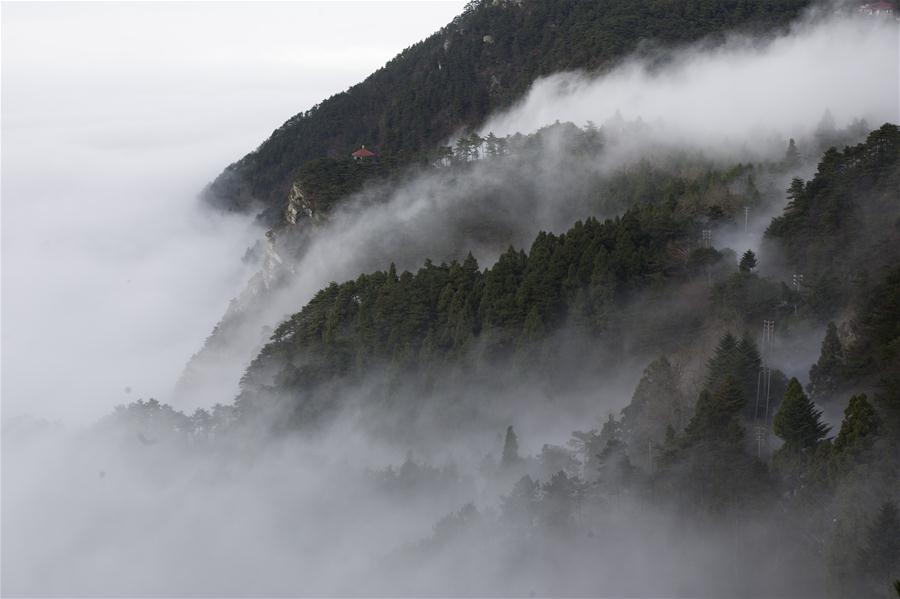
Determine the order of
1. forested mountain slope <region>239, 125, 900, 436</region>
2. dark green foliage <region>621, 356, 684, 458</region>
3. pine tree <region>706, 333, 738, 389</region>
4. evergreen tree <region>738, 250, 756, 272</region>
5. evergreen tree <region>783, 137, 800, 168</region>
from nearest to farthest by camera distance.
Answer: pine tree <region>706, 333, 738, 389</region> < dark green foliage <region>621, 356, 684, 458</region> < forested mountain slope <region>239, 125, 900, 436</region> < evergreen tree <region>738, 250, 756, 272</region> < evergreen tree <region>783, 137, 800, 168</region>

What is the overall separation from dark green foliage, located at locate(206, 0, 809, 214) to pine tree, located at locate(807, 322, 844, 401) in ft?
243

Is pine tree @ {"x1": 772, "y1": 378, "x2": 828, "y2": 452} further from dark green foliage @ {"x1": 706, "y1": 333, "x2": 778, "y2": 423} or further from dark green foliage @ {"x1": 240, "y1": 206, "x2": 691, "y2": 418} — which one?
dark green foliage @ {"x1": 240, "y1": 206, "x2": 691, "y2": 418}

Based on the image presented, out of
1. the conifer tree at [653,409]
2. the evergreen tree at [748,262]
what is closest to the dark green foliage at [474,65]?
the evergreen tree at [748,262]

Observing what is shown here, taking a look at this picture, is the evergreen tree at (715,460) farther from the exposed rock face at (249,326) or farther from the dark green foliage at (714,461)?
the exposed rock face at (249,326)

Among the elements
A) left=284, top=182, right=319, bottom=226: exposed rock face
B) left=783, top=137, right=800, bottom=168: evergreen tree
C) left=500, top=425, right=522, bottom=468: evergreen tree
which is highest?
left=284, top=182, right=319, bottom=226: exposed rock face

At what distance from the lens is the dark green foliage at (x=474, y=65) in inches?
4144

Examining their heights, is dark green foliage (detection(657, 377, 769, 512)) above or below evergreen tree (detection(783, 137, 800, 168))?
below

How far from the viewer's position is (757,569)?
30016 mm

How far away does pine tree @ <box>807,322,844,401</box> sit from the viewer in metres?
32.9

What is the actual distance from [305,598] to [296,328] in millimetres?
20847

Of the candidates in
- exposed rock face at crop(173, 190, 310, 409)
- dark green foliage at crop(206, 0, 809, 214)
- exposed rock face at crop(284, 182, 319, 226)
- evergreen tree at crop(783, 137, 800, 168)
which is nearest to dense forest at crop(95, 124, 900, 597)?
evergreen tree at crop(783, 137, 800, 168)

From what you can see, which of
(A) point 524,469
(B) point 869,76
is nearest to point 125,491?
(A) point 524,469

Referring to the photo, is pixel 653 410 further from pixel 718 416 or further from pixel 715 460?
pixel 715 460

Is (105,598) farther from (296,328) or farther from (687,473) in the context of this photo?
(687,473)
